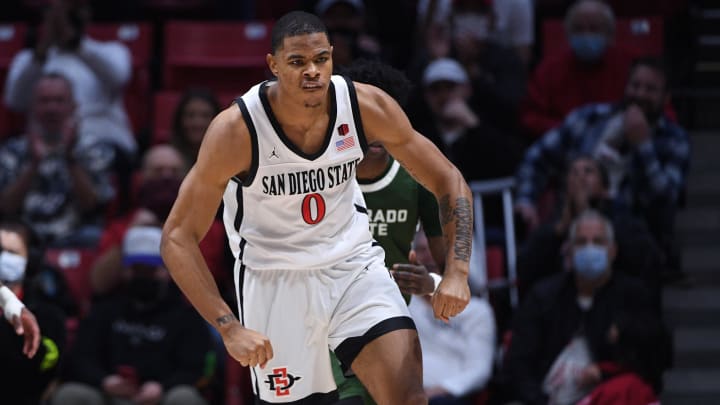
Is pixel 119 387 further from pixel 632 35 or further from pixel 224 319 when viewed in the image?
pixel 632 35

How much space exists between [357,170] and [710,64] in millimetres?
5092

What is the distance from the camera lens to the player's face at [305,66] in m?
5.04

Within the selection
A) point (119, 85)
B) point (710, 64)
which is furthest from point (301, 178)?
point (710, 64)

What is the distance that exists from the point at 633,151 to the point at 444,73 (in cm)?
133

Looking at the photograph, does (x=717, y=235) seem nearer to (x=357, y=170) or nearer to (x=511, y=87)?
(x=511, y=87)

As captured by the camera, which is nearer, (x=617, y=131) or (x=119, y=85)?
(x=617, y=131)

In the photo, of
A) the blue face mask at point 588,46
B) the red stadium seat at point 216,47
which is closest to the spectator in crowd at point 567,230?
the blue face mask at point 588,46

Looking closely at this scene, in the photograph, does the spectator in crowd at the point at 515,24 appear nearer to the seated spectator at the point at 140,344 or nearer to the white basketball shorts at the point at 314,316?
the seated spectator at the point at 140,344

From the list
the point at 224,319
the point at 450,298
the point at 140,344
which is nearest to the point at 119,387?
the point at 140,344

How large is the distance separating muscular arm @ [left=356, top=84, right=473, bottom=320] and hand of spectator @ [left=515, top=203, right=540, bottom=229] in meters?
3.54

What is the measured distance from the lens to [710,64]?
33.7ft

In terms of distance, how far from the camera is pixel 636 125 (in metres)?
8.70

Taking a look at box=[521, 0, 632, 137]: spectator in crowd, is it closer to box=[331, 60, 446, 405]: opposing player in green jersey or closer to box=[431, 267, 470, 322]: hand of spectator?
box=[331, 60, 446, 405]: opposing player in green jersey

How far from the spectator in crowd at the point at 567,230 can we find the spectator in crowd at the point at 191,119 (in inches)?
87.5
